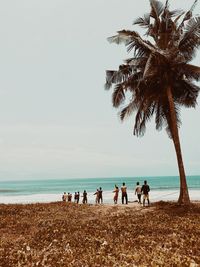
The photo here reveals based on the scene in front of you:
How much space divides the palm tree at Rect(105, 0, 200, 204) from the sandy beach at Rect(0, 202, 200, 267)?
558 centimetres

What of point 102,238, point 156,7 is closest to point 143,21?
point 156,7

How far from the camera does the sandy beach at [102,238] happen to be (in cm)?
995

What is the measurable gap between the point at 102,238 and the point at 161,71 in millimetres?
13411

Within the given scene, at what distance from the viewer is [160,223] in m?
16.1

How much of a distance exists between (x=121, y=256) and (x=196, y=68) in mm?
15255

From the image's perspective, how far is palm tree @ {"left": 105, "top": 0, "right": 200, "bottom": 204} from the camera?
22.0 metres

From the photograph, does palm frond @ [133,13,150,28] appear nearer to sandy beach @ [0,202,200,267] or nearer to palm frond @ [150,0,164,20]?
Answer: palm frond @ [150,0,164,20]

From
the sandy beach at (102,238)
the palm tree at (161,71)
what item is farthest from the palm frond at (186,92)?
the sandy beach at (102,238)

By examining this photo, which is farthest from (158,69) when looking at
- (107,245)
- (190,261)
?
(190,261)

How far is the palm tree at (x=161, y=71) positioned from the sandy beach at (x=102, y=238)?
18.3 ft

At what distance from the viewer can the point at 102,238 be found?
13.2 metres

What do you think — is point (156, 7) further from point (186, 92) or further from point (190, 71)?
point (186, 92)

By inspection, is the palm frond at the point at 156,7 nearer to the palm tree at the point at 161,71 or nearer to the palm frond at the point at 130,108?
the palm tree at the point at 161,71

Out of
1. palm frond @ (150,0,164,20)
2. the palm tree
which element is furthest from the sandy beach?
palm frond @ (150,0,164,20)
